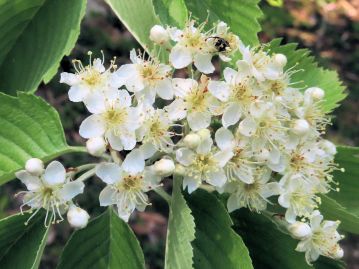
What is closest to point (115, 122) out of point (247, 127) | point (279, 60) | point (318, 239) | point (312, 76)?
point (247, 127)

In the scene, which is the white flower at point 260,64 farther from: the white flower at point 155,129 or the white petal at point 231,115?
the white flower at point 155,129

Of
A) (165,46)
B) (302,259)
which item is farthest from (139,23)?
(302,259)

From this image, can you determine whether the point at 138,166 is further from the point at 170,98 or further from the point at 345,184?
the point at 345,184

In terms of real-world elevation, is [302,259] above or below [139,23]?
below

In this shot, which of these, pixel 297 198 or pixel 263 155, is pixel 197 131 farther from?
pixel 297 198

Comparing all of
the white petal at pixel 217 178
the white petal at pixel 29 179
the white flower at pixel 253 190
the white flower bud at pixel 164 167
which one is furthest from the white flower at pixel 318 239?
the white petal at pixel 29 179

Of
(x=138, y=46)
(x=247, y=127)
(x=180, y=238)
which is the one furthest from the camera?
(x=138, y=46)

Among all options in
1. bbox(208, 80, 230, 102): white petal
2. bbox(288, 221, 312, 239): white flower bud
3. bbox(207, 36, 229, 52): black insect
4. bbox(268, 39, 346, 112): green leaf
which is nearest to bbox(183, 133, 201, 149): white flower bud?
bbox(208, 80, 230, 102): white petal
